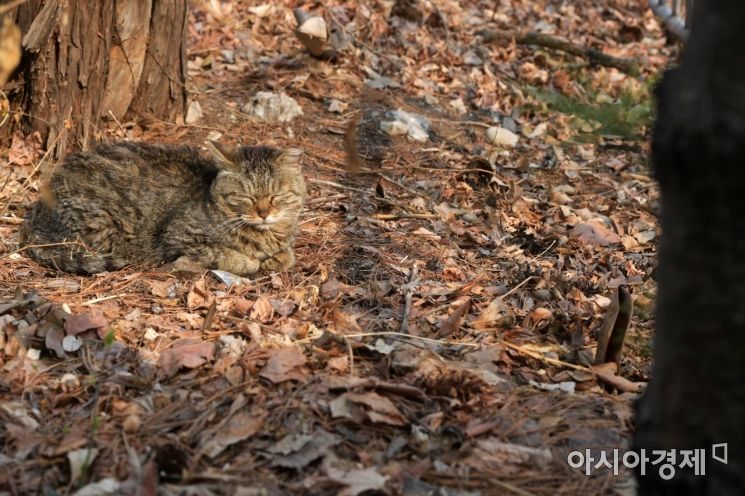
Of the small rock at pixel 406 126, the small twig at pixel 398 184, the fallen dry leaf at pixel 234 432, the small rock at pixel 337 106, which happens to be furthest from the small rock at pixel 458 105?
the fallen dry leaf at pixel 234 432

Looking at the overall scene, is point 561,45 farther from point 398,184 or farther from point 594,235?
point 594,235

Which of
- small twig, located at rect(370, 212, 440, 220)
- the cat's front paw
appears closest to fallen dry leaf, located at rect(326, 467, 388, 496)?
the cat's front paw

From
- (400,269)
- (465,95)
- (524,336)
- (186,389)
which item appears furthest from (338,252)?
(465,95)

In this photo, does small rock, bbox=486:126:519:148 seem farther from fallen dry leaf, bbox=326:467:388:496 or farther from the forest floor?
fallen dry leaf, bbox=326:467:388:496

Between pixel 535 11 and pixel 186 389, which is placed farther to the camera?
pixel 535 11

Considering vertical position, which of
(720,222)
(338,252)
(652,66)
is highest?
(720,222)

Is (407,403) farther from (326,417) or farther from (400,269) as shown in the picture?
(400,269)

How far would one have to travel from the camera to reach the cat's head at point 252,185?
17.9ft

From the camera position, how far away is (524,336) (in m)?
4.46

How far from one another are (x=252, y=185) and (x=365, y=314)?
1.35 meters

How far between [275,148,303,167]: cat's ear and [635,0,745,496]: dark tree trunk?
135 inches

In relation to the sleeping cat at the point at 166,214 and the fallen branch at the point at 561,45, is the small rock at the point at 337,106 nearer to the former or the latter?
the sleeping cat at the point at 166,214

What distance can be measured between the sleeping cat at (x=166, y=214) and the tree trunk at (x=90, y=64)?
67 cm

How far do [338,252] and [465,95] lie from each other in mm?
3502
